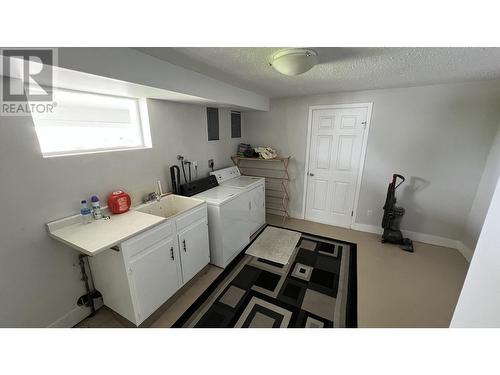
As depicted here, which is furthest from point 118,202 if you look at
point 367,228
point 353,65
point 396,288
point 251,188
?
point 367,228

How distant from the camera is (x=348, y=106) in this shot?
2871 mm

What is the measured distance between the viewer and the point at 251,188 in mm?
2756

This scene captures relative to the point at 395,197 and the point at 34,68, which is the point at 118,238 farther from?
the point at 395,197

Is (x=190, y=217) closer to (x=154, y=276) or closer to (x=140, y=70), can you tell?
(x=154, y=276)

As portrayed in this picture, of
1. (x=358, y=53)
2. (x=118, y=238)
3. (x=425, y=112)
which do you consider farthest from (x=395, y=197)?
(x=118, y=238)

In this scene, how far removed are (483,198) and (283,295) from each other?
8.70 ft

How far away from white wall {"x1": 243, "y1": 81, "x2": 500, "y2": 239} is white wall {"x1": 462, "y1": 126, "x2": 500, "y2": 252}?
0.06 meters

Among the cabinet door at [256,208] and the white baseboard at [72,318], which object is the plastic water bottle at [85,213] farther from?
the cabinet door at [256,208]

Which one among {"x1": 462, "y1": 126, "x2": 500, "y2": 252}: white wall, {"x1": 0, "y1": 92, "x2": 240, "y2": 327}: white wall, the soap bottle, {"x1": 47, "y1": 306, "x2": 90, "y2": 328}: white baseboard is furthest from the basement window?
{"x1": 462, "y1": 126, "x2": 500, "y2": 252}: white wall

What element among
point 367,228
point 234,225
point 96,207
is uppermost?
point 96,207

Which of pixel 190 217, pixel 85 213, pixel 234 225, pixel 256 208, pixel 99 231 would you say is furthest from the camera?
pixel 256 208

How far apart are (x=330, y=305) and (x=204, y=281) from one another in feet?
4.26

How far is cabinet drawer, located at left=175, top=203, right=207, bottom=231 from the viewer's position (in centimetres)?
179

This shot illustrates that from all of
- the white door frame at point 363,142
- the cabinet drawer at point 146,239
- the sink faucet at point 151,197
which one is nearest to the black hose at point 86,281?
the cabinet drawer at point 146,239
